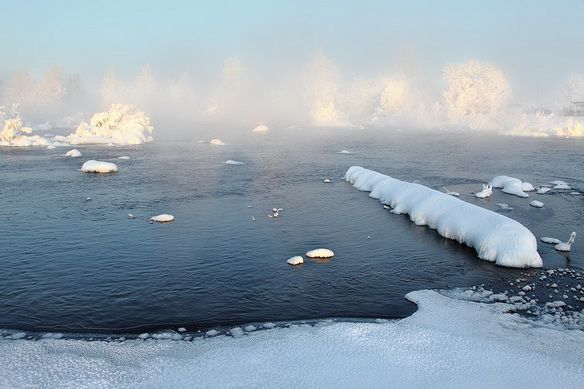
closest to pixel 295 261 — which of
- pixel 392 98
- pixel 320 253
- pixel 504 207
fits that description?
pixel 320 253

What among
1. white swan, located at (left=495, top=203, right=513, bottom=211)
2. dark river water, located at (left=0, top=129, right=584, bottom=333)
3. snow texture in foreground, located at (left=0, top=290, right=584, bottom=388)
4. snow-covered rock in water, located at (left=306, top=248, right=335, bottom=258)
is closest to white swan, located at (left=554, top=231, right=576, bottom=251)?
dark river water, located at (left=0, top=129, right=584, bottom=333)

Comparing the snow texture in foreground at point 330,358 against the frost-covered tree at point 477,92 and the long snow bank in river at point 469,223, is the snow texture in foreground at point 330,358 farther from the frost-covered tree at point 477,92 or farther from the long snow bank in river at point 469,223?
the frost-covered tree at point 477,92

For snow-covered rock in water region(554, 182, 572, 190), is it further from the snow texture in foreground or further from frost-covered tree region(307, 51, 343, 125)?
frost-covered tree region(307, 51, 343, 125)

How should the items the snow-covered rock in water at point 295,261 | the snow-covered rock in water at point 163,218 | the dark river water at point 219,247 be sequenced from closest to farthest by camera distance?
the dark river water at point 219,247, the snow-covered rock in water at point 295,261, the snow-covered rock in water at point 163,218

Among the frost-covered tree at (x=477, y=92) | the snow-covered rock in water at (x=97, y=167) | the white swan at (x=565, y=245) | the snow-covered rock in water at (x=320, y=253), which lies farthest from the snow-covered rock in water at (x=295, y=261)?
the frost-covered tree at (x=477, y=92)

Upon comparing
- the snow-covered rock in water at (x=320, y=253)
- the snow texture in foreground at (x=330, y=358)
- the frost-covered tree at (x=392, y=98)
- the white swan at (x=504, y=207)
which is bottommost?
the snow texture in foreground at (x=330, y=358)
